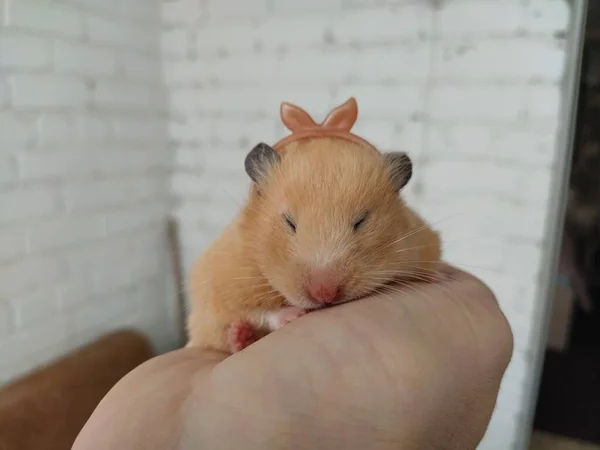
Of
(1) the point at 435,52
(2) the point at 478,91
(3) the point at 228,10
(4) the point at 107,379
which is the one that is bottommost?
(4) the point at 107,379

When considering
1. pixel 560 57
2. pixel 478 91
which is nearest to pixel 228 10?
pixel 478 91

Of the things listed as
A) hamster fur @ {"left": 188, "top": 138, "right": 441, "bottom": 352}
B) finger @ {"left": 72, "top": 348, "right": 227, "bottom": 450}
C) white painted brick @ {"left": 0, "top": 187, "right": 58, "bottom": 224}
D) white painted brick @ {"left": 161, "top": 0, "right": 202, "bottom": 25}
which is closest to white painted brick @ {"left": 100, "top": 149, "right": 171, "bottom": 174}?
white painted brick @ {"left": 0, "top": 187, "right": 58, "bottom": 224}

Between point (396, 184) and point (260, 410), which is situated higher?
point (396, 184)

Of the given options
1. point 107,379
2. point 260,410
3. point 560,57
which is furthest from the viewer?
point 107,379

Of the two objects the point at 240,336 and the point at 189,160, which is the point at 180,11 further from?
the point at 240,336

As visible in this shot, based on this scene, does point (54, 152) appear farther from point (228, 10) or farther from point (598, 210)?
point (598, 210)

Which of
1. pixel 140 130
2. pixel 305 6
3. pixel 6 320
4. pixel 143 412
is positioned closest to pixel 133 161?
pixel 140 130

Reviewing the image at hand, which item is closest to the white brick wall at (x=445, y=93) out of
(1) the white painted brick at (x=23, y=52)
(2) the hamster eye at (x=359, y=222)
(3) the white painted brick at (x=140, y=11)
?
(3) the white painted brick at (x=140, y=11)
